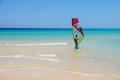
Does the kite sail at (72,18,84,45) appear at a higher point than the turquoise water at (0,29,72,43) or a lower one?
higher

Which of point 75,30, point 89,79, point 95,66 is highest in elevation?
point 89,79

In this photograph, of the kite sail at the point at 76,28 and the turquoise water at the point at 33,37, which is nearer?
the kite sail at the point at 76,28

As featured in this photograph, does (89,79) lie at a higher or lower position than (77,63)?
higher

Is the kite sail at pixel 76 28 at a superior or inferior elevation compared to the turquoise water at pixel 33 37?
superior

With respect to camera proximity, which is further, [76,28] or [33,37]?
[33,37]

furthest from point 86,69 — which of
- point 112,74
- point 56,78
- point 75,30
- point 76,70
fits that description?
point 75,30

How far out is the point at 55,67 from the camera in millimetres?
8891

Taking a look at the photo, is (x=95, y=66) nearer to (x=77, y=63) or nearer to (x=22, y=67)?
(x=77, y=63)

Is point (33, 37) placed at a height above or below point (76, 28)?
below

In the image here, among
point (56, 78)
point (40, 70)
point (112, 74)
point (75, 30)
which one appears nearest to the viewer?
point (56, 78)

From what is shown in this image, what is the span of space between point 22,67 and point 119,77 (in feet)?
11.1

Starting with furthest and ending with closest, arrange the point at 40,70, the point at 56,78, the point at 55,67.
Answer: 1. the point at 55,67
2. the point at 40,70
3. the point at 56,78

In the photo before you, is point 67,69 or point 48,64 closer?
point 67,69

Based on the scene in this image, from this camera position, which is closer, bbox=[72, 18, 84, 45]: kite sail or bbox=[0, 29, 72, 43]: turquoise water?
bbox=[72, 18, 84, 45]: kite sail
